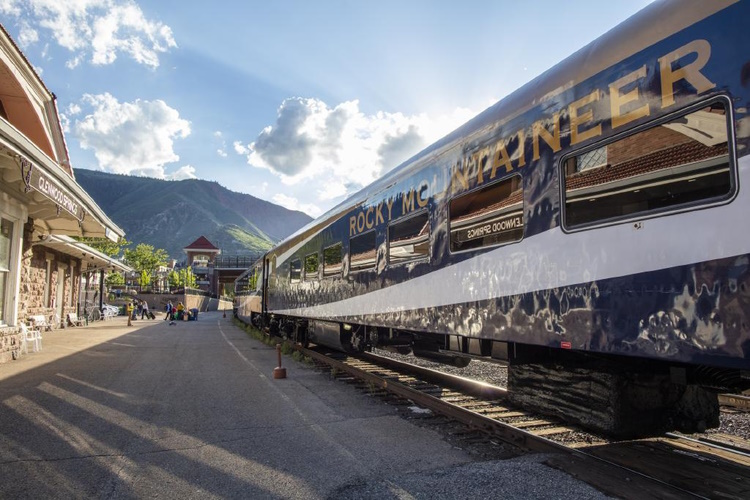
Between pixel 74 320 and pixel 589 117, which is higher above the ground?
pixel 589 117

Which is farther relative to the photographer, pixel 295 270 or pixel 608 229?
pixel 295 270

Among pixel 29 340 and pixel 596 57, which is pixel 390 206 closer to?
pixel 596 57

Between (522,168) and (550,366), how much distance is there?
6.01 feet

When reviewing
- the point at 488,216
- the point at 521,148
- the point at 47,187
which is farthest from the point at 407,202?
the point at 47,187

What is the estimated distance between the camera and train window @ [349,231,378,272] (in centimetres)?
701

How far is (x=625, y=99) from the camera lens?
10.8 feet

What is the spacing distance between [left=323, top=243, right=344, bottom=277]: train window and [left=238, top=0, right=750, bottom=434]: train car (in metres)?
2.37

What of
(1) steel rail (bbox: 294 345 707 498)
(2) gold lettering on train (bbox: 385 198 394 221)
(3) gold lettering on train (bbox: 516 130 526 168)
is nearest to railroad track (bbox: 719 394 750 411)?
(1) steel rail (bbox: 294 345 707 498)

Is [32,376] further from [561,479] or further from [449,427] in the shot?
[561,479]

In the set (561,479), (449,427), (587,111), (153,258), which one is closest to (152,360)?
(449,427)

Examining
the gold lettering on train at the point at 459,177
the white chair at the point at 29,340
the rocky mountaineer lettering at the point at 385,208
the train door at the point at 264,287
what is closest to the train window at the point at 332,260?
Result: the rocky mountaineer lettering at the point at 385,208

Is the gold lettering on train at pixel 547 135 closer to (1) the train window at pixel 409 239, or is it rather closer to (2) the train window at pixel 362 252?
(1) the train window at pixel 409 239

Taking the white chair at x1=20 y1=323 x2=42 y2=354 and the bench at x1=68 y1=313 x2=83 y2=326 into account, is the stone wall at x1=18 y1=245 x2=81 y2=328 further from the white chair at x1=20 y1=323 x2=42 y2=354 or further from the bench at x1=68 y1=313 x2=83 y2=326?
the white chair at x1=20 y1=323 x2=42 y2=354

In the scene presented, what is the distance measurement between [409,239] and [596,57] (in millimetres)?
3021
